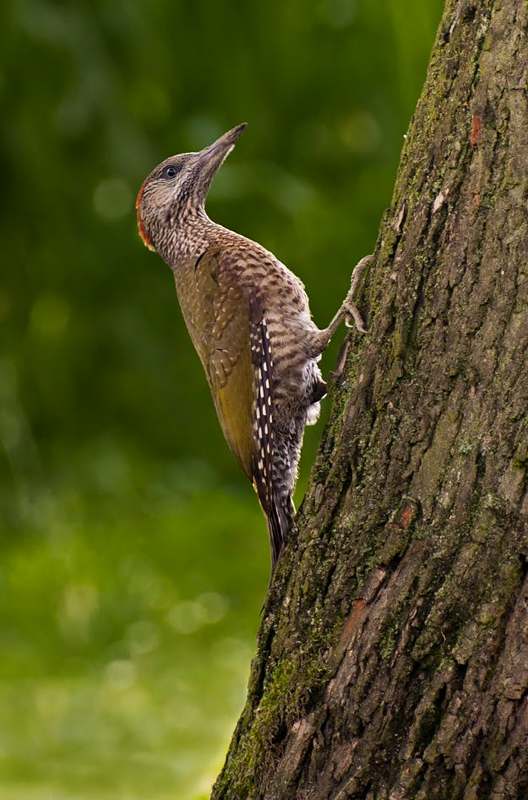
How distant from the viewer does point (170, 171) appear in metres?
3.84

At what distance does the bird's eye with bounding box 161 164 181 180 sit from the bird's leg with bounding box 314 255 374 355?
97 centimetres

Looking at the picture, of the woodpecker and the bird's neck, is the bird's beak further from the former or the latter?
the woodpecker

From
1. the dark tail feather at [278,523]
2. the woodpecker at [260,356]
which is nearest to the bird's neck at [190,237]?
the woodpecker at [260,356]

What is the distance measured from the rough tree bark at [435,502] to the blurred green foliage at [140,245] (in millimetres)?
3212

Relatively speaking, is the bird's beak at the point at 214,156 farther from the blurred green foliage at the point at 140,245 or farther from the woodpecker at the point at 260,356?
the blurred green foliage at the point at 140,245

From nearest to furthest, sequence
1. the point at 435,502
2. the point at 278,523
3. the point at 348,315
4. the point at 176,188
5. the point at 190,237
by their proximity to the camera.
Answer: the point at 435,502 → the point at 348,315 → the point at 278,523 → the point at 190,237 → the point at 176,188

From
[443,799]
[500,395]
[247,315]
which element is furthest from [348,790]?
[247,315]

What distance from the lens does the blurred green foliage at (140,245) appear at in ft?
18.1

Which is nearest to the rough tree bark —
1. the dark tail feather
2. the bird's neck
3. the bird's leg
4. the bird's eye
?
the bird's leg

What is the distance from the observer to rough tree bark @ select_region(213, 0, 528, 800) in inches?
75.2

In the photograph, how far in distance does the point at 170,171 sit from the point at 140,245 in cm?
186

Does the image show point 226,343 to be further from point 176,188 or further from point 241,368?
point 176,188

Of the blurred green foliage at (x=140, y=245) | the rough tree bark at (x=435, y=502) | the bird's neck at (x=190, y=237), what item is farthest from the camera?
the blurred green foliage at (x=140, y=245)

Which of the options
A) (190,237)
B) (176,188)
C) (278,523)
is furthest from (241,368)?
(176,188)
